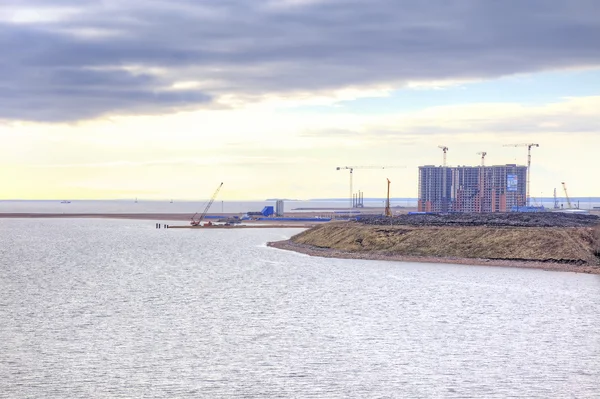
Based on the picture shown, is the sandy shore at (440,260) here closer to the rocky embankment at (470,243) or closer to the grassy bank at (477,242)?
the rocky embankment at (470,243)

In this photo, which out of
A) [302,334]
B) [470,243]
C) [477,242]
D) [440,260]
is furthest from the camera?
[470,243]

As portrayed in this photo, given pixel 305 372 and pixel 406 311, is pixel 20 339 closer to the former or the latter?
pixel 305 372

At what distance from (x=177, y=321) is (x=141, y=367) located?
1923 cm

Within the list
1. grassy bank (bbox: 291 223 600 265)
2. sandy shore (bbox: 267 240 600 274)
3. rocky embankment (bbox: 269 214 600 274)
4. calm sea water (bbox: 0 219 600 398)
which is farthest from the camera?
grassy bank (bbox: 291 223 600 265)

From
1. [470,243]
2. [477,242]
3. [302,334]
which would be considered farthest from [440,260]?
[302,334]

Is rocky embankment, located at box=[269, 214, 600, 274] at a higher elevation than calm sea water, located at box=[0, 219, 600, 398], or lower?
higher

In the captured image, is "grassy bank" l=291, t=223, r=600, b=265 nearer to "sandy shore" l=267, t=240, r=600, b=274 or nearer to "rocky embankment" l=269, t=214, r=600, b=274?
"rocky embankment" l=269, t=214, r=600, b=274

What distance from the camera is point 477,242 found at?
134 metres

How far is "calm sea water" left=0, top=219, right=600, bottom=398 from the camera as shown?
1747 inches

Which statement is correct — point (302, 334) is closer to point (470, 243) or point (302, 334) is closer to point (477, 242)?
point (470, 243)

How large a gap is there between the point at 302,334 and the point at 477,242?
258 feet

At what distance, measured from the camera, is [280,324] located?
65938mm

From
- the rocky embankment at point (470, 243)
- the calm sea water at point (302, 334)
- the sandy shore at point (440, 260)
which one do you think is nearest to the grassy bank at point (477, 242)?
the rocky embankment at point (470, 243)

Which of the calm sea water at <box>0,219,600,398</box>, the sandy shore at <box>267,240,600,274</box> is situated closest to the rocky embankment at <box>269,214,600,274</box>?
the sandy shore at <box>267,240,600,274</box>
